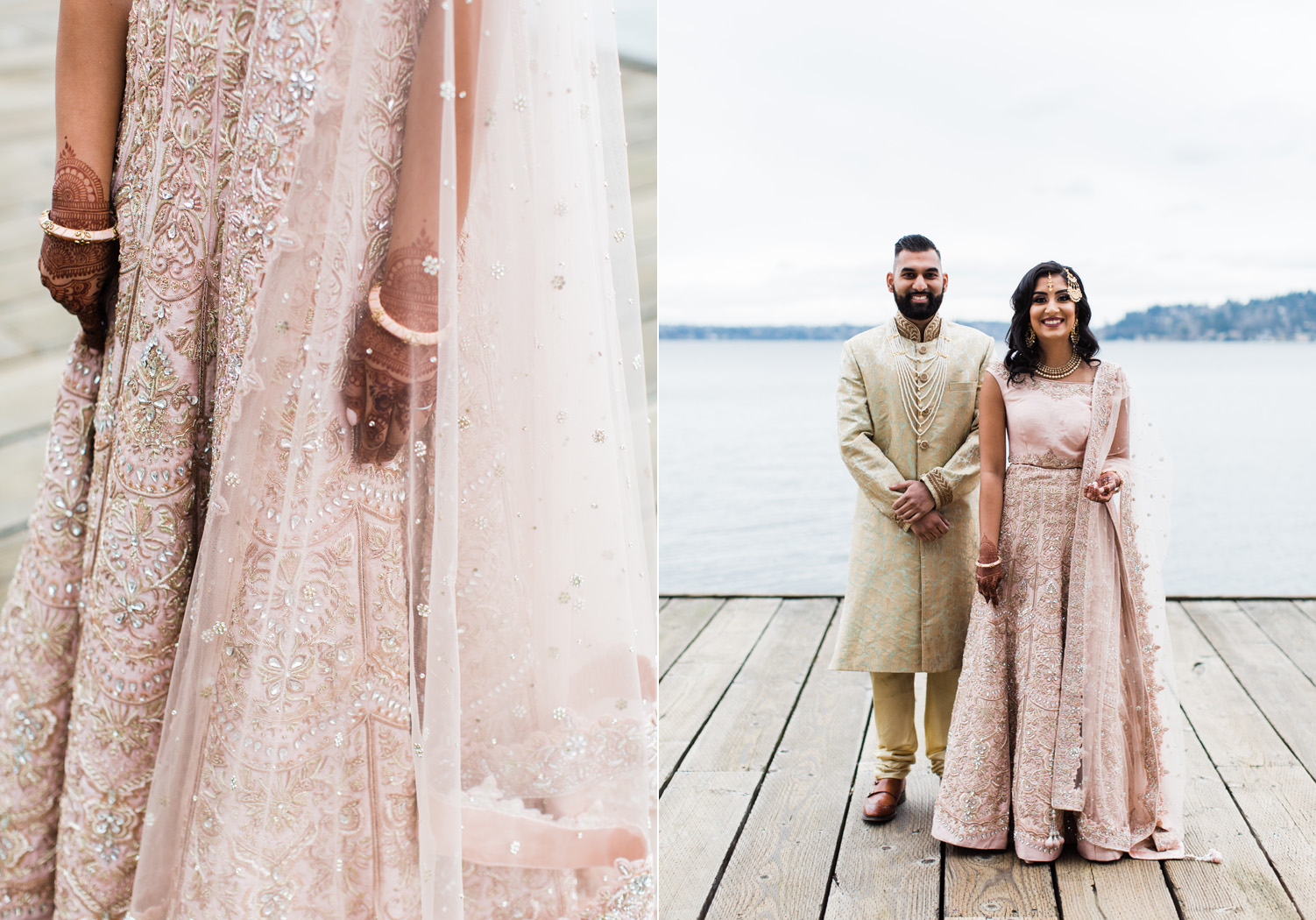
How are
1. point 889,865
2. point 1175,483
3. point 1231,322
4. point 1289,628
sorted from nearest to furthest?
1. point 889,865
2. point 1289,628
3. point 1175,483
4. point 1231,322

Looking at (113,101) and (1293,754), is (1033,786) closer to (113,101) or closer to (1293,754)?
(1293,754)

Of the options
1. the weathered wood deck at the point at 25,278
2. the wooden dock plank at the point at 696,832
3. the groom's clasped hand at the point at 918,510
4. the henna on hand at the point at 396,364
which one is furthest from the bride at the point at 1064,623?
the henna on hand at the point at 396,364

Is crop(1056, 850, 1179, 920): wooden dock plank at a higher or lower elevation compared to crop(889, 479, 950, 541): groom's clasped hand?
lower

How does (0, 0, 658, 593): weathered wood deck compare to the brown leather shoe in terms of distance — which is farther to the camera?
(0, 0, 658, 593): weathered wood deck

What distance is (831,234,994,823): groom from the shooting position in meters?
2.10

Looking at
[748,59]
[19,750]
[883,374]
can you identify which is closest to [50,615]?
[19,750]

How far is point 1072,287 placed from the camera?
1969mm

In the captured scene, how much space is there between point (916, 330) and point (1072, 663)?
739 millimetres

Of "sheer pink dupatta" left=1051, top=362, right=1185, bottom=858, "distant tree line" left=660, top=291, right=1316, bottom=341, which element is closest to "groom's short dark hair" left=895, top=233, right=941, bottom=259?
"sheer pink dupatta" left=1051, top=362, right=1185, bottom=858

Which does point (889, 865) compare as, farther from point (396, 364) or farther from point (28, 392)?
point (28, 392)

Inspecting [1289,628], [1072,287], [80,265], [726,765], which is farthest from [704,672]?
[80,265]

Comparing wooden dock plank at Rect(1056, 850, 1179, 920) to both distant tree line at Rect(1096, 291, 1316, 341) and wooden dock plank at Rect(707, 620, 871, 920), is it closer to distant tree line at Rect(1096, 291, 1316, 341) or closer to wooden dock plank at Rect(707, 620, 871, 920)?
wooden dock plank at Rect(707, 620, 871, 920)

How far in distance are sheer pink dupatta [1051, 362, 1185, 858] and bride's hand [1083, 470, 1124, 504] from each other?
0.9 inches

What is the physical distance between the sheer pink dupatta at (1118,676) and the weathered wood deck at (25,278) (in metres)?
1.02
